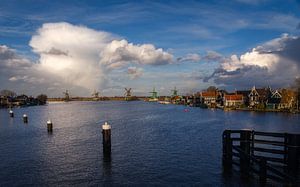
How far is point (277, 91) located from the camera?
14538 cm

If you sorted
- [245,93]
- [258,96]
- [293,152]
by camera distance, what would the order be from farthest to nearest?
[245,93] → [258,96] → [293,152]

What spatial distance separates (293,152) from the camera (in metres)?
23.5

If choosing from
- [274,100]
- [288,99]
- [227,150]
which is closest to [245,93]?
[274,100]

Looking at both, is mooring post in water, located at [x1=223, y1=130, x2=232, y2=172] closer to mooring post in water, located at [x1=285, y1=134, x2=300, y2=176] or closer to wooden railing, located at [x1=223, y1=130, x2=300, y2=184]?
wooden railing, located at [x1=223, y1=130, x2=300, y2=184]

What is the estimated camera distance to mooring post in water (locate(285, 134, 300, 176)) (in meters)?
23.2

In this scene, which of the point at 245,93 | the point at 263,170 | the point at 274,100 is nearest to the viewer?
→ the point at 263,170

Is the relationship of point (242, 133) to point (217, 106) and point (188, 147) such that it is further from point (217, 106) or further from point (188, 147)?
point (217, 106)

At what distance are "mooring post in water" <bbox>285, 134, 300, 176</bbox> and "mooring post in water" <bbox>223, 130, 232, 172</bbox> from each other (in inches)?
186

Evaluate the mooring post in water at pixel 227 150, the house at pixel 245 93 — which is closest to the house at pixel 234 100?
the house at pixel 245 93

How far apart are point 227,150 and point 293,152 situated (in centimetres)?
553

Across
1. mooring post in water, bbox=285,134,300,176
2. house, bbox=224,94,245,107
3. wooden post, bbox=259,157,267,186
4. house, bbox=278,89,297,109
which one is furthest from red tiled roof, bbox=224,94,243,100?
wooden post, bbox=259,157,267,186

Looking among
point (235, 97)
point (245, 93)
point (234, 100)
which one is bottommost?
point (234, 100)

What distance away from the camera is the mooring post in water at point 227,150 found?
86.1 feet

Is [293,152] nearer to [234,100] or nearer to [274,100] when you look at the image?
[274,100]
